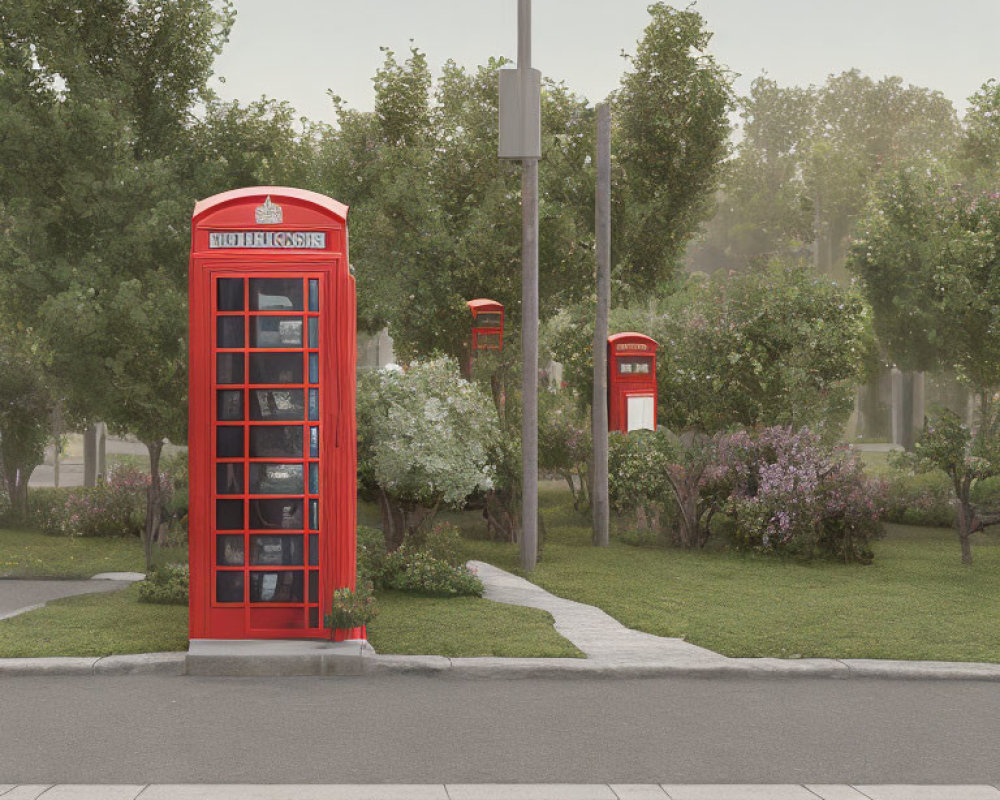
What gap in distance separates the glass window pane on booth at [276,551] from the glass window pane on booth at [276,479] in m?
0.38

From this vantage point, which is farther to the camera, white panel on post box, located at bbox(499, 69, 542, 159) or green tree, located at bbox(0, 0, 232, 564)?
green tree, located at bbox(0, 0, 232, 564)

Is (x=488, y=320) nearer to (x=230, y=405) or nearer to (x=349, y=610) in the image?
(x=230, y=405)

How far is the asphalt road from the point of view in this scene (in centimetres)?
693

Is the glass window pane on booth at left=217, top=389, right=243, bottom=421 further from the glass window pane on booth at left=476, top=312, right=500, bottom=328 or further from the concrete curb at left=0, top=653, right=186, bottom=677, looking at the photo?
the glass window pane on booth at left=476, top=312, right=500, bottom=328

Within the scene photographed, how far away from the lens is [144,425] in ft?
51.7

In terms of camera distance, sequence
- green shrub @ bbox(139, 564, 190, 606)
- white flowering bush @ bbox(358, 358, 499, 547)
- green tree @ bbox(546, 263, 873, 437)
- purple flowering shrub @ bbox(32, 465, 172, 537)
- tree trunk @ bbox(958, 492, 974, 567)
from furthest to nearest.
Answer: green tree @ bbox(546, 263, 873, 437)
purple flowering shrub @ bbox(32, 465, 172, 537)
tree trunk @ bbox(958, 492, 974, 567)
white flowering bush @ bbox(358, 358, 499, 547)
green shrub @ bbox(139, 564, 190, 606)

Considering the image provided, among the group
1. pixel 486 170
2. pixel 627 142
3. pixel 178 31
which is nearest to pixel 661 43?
pixel 627 142

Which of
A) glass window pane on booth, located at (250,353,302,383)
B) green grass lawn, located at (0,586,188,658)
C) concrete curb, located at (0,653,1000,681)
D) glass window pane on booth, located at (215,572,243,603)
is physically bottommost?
concrete curb, located at (0,653,1000,681)

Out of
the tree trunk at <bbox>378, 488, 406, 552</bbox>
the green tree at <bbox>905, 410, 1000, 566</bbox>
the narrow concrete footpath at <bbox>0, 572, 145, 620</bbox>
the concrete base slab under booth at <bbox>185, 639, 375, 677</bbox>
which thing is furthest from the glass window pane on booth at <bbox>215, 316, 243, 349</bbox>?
the green tree at <bbox>905, 410, 1000, 566</bbox>

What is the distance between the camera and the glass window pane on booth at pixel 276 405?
9.56 metres

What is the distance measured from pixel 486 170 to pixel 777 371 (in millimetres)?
6109
